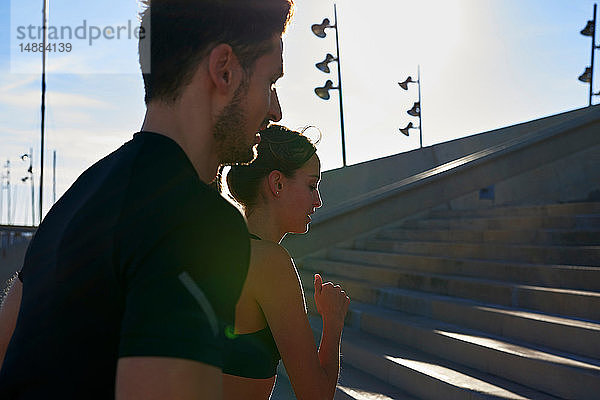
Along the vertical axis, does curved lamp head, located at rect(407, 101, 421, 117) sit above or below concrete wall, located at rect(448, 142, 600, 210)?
above

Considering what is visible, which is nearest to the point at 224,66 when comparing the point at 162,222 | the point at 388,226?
the point at 162,222

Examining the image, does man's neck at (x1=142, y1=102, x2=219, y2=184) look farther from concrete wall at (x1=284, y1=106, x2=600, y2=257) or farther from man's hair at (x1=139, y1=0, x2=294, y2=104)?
concrete wall at (x1=284, y1=106, x2=600, y2=257)

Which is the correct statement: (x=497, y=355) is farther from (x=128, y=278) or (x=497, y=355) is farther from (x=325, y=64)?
(x=325, y=64)

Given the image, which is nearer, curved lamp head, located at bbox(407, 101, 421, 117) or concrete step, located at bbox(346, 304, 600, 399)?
concrete step, located at bbox(346, 304, 600, 399)

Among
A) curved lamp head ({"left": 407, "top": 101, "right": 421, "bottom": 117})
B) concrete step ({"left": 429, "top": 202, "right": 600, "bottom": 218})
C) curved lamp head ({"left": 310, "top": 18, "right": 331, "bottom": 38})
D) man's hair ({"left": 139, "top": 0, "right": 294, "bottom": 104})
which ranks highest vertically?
curved lamp head ({"left": 310, "top": 18, "right": 331, "bottom": 38})

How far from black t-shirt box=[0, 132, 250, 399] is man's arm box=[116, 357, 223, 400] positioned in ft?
0.04

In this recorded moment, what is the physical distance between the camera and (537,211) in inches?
304

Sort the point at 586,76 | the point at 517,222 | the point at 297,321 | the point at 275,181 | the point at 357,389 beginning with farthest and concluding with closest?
the point at 586,76 < the point at 517,222 < the point at 357,389 < the point at 275,181 < the point at 297,321

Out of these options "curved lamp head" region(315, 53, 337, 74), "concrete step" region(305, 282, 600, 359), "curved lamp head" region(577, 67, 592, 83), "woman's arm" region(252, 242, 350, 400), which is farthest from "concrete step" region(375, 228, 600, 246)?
"curved lamp head" region(577, 67, 592, 83)

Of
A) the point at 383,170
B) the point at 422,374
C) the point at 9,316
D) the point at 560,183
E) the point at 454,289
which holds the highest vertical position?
the point at 383,170

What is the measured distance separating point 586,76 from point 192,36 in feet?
53.3

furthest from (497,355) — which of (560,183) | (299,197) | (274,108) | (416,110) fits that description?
(416,110)

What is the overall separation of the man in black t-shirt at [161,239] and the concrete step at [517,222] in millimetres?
6427

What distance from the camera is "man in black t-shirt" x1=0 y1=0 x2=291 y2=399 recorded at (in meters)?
0.79
